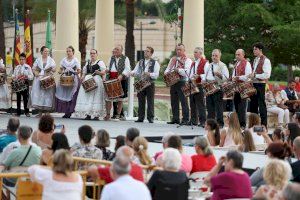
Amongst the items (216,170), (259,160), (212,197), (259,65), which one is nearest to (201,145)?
(216,170)

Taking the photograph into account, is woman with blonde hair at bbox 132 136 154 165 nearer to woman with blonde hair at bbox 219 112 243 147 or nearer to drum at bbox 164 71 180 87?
woman with blonde hair at bbox 219 112 243 147

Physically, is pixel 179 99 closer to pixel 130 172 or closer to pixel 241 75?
pixel 241 75

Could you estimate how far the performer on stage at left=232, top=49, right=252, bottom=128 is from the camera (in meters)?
24.6

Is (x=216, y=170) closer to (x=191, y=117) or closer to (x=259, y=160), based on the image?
(x=259, y=160)

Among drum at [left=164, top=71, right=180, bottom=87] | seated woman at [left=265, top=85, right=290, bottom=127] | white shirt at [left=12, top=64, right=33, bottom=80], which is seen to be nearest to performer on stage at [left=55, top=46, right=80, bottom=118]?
white shirt at [left=12, top=64, right=33, bottom=80]

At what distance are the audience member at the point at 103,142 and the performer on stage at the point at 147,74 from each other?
11.8m

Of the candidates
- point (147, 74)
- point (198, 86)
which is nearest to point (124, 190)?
point (198, 86)

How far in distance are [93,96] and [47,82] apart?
1.29m

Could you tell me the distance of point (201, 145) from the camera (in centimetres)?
1444

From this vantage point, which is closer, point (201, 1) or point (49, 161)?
point (49, 161)

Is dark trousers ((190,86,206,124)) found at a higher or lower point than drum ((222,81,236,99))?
lower

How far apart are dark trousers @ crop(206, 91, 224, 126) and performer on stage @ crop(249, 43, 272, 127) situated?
34.5 inches

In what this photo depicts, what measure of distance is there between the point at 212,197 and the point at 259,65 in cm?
1239

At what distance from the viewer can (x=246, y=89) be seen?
80.6ft
